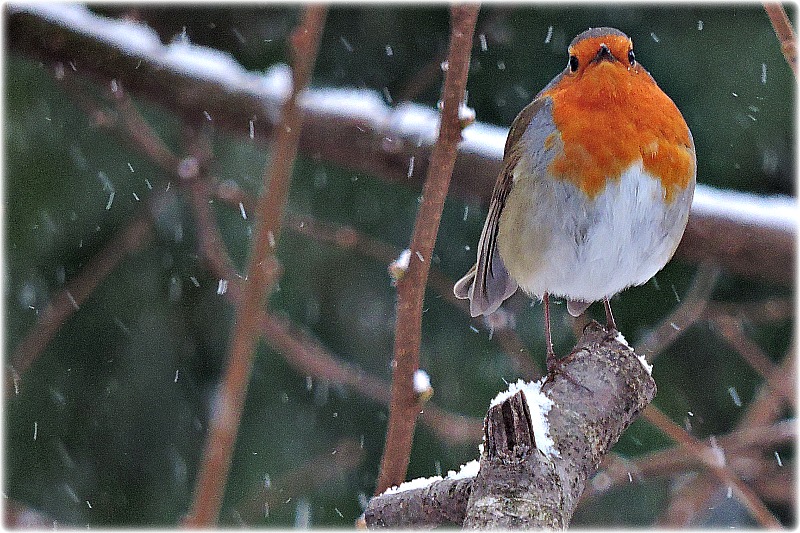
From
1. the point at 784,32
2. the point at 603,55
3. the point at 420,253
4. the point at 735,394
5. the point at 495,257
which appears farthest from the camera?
the point at 735,394

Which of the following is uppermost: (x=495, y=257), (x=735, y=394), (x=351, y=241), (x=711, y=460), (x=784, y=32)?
(x=784, y=32)

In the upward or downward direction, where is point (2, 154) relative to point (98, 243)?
upward

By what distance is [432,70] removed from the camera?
95.2 inches

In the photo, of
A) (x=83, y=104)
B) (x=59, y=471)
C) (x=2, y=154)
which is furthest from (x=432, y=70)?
(x=59, y=471)

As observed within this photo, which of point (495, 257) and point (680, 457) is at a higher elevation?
point (495, 257)

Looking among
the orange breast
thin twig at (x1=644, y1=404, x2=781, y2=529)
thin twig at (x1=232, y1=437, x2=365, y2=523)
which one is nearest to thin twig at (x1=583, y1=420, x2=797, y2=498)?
thin twig at (x1=644, y1=404, x2=781, y2=529)

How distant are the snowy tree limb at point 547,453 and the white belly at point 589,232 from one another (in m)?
0.33

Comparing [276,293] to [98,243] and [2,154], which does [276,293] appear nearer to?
[98,243]

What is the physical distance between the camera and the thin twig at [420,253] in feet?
3.42

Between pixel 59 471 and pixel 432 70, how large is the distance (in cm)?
204

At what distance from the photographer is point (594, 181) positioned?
6.00 feet

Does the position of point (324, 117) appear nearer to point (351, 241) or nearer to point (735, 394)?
point (351, 241)

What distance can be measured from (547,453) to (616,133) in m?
0.85

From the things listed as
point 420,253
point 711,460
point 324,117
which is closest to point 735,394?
point 711,460
